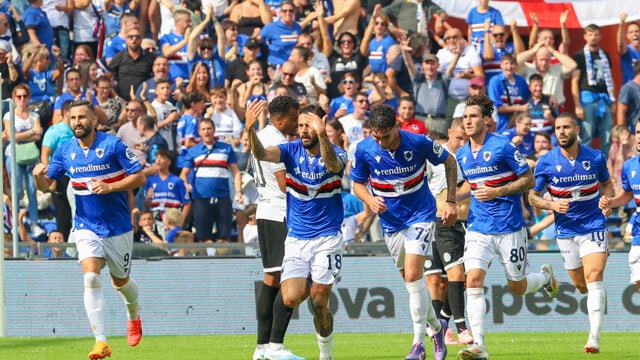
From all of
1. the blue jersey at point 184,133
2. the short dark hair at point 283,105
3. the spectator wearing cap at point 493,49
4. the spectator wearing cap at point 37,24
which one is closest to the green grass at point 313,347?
the short dark hair at point 283,105

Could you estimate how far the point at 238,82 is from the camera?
1811cm

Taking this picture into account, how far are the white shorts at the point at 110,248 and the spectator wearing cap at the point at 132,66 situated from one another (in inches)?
330

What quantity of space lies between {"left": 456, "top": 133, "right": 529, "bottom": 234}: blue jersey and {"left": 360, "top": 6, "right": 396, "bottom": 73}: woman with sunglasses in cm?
856

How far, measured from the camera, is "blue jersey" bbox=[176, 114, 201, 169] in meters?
16.8

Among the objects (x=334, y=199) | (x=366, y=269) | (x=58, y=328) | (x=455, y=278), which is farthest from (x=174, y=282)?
(x=334, y=199)

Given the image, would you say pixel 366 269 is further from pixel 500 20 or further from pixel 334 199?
pixel 500 20

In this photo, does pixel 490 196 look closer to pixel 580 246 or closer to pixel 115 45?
pixel 580 246

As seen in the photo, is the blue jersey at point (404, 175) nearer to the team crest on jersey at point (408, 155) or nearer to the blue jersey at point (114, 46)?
the team crest on jersey at point (408, 155)

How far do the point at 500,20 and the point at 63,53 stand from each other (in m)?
8.49

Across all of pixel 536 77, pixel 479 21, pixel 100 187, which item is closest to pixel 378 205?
pixel 100 187

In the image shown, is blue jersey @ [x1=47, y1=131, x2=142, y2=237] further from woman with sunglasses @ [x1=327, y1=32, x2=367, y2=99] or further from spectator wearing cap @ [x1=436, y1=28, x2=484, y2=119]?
spectator wearing cap @ [x1=436, y1=28, x2=484, y2=119]

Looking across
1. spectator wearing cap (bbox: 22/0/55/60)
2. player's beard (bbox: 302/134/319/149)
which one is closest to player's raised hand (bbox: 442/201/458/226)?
player's beard (bbox: 302/134/319/149)

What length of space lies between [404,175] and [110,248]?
122 inches

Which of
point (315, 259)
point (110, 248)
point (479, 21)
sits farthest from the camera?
point (479, 21)
